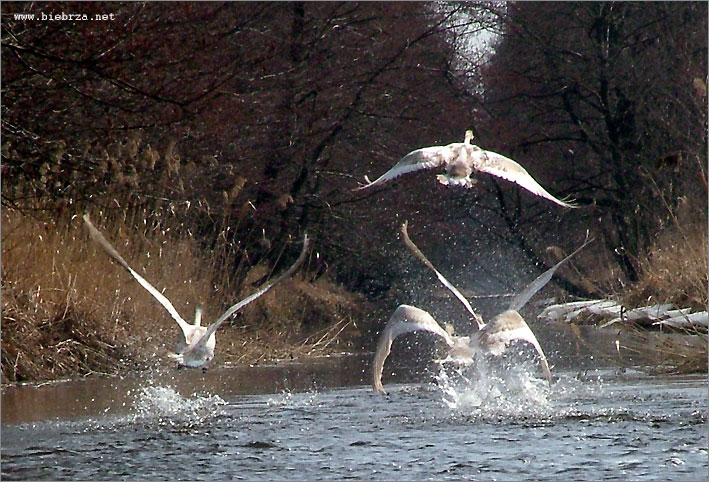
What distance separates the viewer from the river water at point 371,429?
23.2ft

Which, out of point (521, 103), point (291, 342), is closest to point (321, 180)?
point (291, 342)

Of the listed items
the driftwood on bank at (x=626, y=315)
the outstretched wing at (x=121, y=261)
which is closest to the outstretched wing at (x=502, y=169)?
the driftwood on bank at (x=626, y=315)

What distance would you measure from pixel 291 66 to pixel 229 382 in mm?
7844

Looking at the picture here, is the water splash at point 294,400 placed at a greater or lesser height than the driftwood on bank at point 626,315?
lesser

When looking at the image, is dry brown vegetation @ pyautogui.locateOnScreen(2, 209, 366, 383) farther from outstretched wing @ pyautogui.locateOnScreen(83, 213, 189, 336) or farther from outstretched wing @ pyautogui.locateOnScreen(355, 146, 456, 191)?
outstretched wing @ pyautogui.locateOnScreen(355, 146, 456, 191)

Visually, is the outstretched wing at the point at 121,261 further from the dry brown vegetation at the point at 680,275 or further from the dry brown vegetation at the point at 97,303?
the dry brown vegetation at the point at 680,275

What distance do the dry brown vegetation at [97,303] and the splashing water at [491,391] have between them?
381cm

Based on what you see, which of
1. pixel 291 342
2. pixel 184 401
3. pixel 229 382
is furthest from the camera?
pixel 291 342

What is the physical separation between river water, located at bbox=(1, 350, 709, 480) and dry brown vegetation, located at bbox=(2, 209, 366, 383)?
524mm

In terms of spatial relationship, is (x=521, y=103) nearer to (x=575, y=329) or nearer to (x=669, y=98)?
(x=669, y=98)

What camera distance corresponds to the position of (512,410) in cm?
898

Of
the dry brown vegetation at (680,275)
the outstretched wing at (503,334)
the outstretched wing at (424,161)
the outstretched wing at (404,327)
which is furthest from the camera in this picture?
the dry brown vegetation at (680,275)

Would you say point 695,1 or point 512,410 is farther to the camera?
point 695,1

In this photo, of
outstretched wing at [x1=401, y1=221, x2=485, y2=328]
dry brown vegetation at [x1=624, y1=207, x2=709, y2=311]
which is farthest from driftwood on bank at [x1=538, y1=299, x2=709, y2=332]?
outstretched wing at [x1=401, y1=221, x2=485, y2=328]
